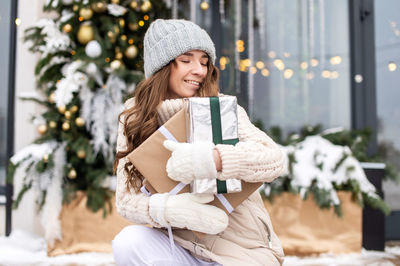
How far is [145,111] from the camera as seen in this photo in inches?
47.4

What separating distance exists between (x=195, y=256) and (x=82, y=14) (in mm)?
1737

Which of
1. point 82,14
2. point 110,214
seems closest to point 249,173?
point 110,214

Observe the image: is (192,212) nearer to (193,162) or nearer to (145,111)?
(193,162)

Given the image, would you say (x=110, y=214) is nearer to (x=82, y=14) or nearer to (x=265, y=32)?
(x=82, y=14)

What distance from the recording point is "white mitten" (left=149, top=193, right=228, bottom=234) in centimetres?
95

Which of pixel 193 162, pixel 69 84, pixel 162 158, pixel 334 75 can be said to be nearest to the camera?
pixel 193 162

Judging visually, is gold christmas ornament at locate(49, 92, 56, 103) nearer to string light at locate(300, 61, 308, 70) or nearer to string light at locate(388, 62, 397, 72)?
string light at locate(300, 61, 308, 70)

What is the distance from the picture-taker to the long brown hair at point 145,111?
45.4 inches

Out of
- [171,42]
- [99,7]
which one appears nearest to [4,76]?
[99,7]

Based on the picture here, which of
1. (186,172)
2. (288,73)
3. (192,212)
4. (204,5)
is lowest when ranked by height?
(192,212)

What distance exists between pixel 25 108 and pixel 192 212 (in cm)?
223

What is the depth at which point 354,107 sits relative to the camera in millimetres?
2854

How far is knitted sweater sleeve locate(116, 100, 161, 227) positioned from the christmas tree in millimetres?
1064

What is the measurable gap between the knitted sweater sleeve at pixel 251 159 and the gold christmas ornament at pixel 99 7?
1610mm
